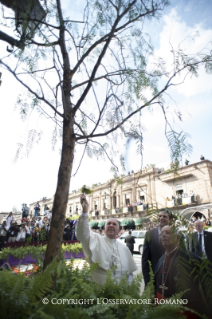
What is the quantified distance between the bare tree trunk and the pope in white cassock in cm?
60

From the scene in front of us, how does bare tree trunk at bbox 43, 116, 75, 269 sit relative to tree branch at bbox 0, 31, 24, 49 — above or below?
below

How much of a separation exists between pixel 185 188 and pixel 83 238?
1032 inches

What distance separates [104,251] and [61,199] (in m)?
1.38

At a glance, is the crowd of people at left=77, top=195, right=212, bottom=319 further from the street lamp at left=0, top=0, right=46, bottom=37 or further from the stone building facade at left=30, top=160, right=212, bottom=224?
the stone building facade at left=30, top=160, right=212, bottom=224

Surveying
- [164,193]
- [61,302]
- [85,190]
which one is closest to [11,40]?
[85,190]

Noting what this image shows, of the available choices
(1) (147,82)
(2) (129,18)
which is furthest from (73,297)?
(2) (129,18)

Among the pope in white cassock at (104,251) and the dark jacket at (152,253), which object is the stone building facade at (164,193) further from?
the pope in white cassock at (104,251)

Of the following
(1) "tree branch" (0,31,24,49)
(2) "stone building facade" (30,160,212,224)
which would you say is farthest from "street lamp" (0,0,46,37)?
(2) "stone building facade" (30,160,212,224)

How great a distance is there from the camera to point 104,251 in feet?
8.12

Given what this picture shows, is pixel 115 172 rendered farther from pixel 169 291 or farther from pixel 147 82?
pixel 169 291

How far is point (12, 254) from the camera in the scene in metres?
7.00

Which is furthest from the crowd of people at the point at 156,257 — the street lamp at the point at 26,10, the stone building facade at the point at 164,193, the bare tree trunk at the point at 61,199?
the stone building facade at the point at 164,193

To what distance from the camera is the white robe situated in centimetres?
225

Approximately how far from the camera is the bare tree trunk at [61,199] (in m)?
1.33
